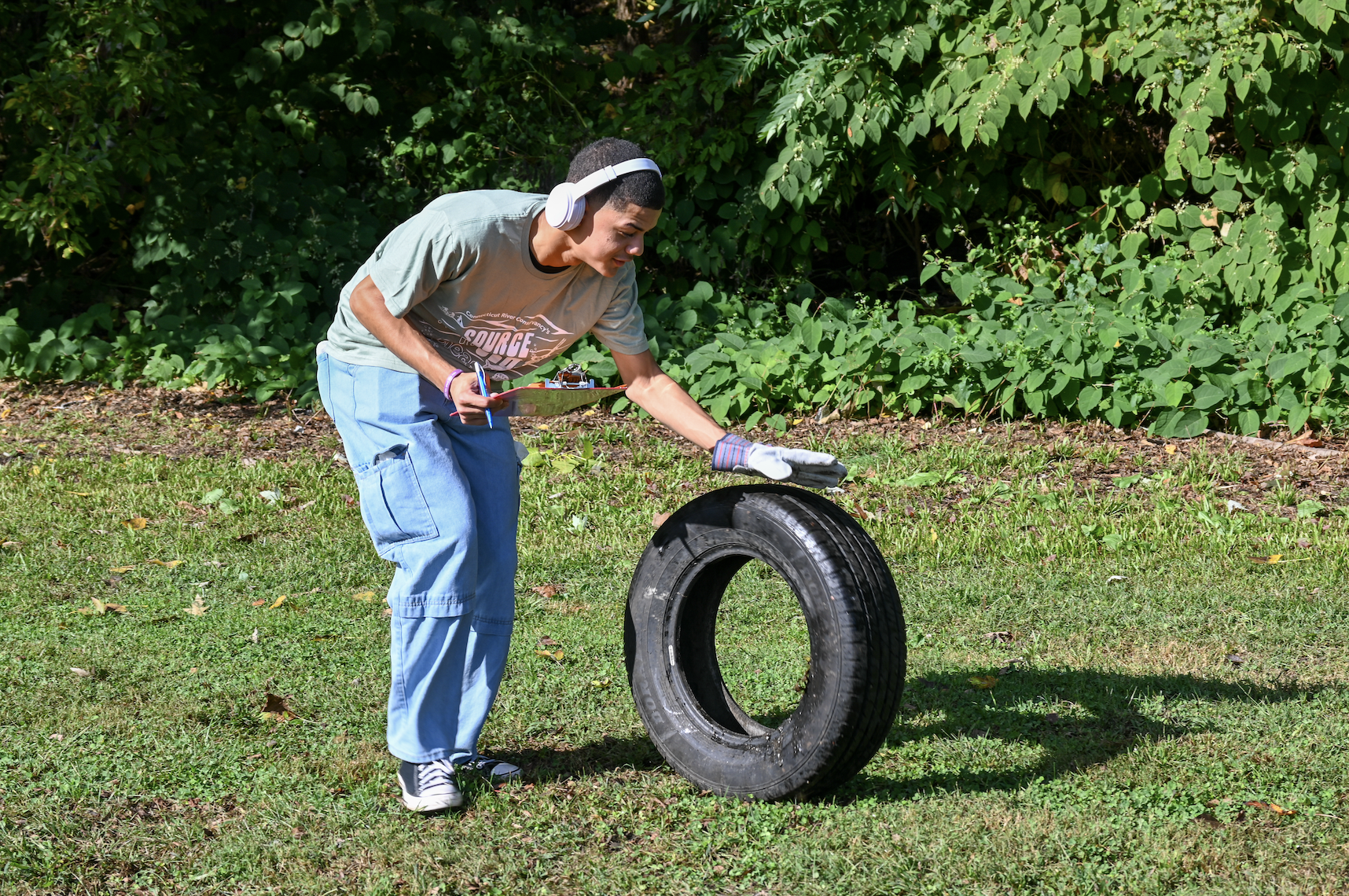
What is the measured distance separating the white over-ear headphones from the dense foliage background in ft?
16.2

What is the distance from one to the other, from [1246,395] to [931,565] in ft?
9.01

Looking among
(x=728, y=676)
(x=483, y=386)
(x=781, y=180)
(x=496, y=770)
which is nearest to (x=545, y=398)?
(x=483, y=386)

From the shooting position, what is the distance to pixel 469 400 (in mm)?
3250

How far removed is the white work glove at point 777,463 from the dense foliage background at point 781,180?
463 centimetres

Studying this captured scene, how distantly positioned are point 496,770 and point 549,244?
149cm

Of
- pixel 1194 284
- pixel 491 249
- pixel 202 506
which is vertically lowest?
pixel 202 506

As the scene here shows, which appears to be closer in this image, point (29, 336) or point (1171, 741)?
point (1171, 741)

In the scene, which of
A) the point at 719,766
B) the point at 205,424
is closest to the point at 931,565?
the point at 719,766

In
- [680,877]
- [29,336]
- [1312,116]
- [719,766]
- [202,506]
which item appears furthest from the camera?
[29,336]

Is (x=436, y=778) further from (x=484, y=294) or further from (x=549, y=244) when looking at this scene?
(x=549, y=244)

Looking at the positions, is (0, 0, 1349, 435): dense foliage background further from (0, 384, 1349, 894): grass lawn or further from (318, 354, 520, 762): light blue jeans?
(318, 354, 520, 762): light blue jeans

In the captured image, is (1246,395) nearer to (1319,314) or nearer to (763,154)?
(1319,314)

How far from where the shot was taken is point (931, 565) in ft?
19.4

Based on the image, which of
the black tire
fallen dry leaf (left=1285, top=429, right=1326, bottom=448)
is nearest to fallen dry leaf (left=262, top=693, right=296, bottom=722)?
the black tire
